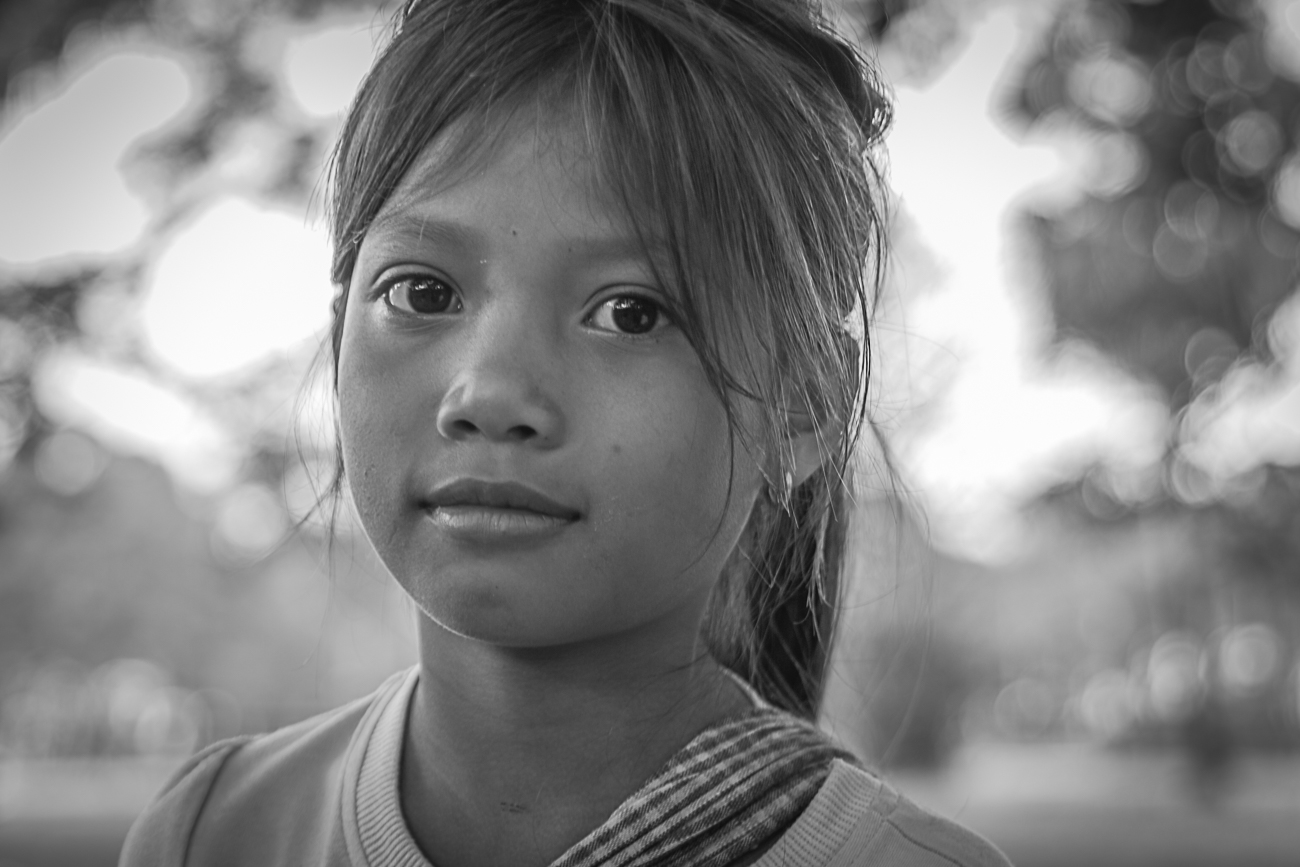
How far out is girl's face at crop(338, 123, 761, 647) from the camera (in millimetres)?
951

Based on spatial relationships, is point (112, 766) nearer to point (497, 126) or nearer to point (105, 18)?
point (105, 18)

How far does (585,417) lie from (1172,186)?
3.54 metres

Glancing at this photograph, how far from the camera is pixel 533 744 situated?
109 centimetres

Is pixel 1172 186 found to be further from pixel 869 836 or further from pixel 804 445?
pixel 869 836

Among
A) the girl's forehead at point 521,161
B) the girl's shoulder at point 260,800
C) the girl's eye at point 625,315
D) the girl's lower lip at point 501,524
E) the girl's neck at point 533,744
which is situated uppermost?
the girl's forehead at point 521,161

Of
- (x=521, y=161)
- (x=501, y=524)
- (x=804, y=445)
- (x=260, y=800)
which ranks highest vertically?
(x=521, y=161)

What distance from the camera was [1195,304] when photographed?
6.41 m

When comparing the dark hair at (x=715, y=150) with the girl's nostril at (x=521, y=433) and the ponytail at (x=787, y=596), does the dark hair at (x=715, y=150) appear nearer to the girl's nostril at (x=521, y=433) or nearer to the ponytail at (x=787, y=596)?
the ponytail at (x=787, y=596)

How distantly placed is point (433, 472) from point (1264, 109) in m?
3.40

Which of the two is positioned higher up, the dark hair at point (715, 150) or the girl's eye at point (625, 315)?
the dark hair at point (715, 150)

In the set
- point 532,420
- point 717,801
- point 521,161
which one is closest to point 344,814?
point 717,801

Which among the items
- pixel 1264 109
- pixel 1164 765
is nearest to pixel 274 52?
pixel 1264 109

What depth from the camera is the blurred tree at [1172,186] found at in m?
3.19

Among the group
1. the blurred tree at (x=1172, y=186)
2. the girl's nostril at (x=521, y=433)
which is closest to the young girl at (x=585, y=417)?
the girl's nostril at (x=521, y=433)
